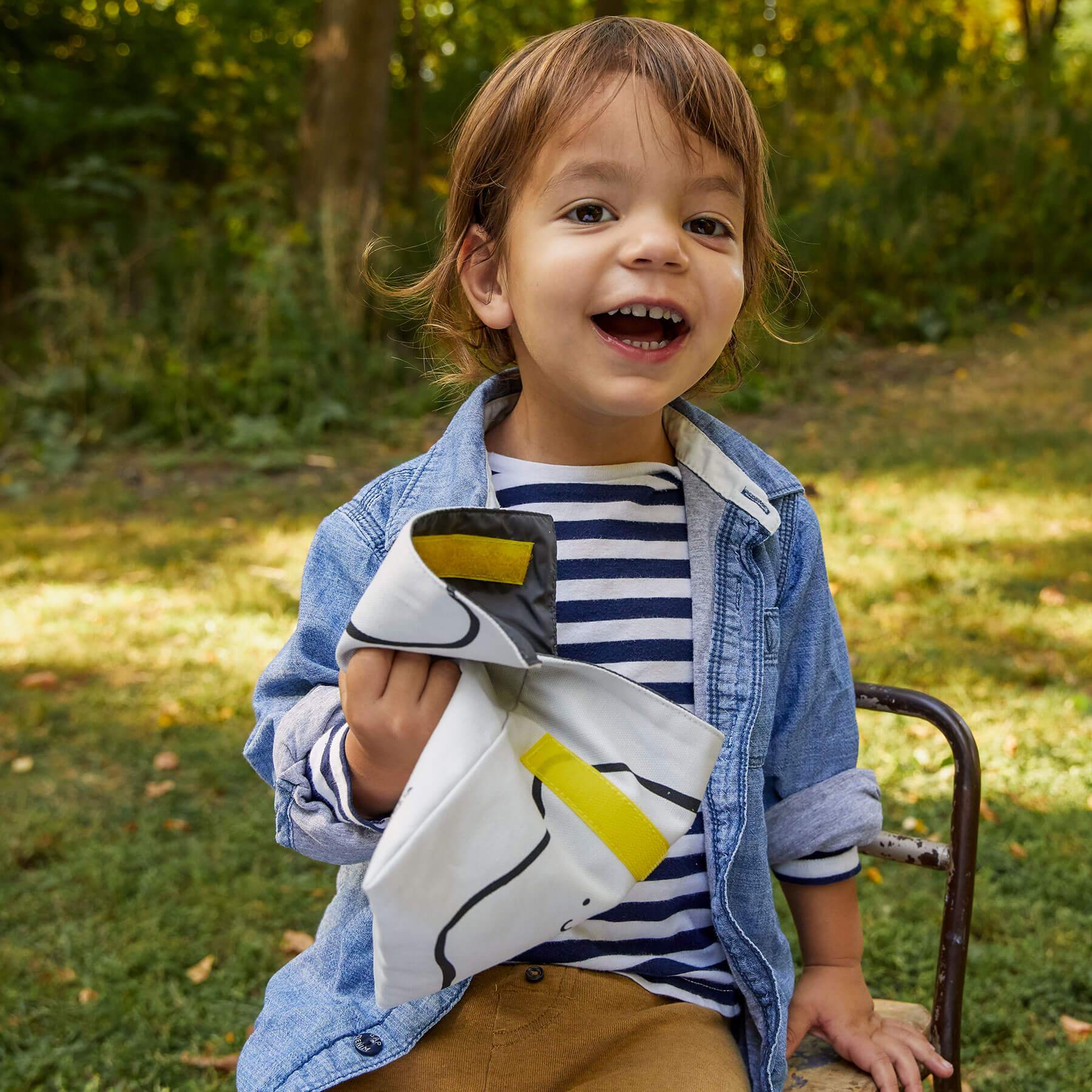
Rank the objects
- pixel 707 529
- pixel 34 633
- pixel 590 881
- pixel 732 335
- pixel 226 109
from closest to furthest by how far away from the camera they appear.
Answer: pixel 590 881 < pixel 707 529 < pixel 732 335 < pixel 34 633 < pixel 226 109

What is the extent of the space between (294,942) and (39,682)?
A: 1.81m

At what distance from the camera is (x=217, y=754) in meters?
3.68

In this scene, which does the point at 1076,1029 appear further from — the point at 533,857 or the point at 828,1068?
the point at 533,857

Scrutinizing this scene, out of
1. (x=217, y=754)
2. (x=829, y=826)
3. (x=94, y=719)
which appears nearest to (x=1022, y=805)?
(x=829, y=826)

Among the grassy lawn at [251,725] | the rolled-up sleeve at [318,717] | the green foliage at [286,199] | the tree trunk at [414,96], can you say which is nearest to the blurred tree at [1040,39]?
the green foliage at [286,199]

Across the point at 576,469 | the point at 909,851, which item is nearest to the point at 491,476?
the point at 576,469

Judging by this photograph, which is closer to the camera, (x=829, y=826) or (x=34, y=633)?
(x=829, y=826)

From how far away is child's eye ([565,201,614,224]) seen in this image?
57.0 inches

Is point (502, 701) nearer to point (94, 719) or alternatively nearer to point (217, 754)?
point (217, 754)

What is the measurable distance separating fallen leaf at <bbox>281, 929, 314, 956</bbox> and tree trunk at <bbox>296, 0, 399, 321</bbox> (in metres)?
5.70

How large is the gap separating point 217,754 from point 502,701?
2726mm

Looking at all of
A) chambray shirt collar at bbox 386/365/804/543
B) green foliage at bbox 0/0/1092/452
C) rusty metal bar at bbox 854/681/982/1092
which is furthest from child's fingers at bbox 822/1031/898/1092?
green foliage at bbox 0/0/1092/452

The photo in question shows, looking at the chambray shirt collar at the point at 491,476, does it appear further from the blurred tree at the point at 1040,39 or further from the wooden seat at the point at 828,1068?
the blurred tree at the point at 1040,39

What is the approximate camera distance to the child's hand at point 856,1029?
1.57 meters
